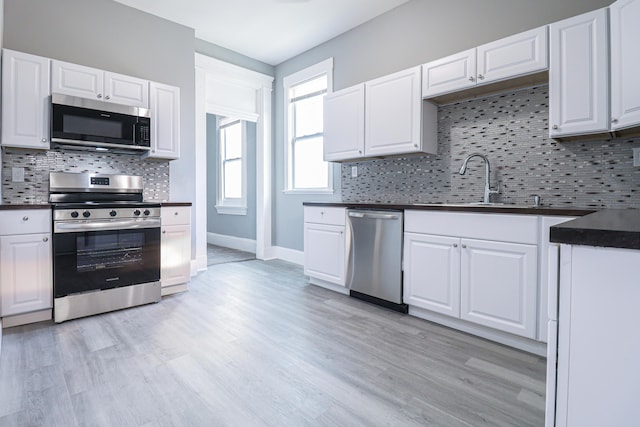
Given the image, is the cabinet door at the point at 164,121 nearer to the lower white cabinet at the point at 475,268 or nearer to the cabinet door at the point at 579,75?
the lower white cabinet at the point at 475,268

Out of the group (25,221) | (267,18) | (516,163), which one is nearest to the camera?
(25,221)

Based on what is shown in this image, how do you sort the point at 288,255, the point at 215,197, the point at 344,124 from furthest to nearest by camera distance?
1. the point at 215,197
2. the point at 288,255
3. the point at 344,124

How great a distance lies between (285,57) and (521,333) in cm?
435

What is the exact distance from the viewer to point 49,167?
2.91 m

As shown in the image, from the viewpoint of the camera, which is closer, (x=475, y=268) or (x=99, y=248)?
(x=475, y=268)

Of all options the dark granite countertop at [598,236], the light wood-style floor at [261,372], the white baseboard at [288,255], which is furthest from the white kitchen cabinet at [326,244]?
the dark granite countertop at [598,236]

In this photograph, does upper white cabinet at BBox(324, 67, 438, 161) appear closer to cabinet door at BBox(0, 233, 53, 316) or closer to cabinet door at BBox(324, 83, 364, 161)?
cabinet door at BBox(324, 83, 364, 161)

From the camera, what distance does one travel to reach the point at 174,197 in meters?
3.70

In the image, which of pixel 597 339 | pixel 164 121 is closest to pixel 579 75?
pixel 597 339

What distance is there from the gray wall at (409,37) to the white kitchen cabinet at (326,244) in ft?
2.57

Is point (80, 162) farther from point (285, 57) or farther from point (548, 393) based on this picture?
point (548, 393)

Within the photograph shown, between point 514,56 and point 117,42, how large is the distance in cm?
366

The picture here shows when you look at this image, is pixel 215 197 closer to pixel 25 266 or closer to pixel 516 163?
pixel 25 266

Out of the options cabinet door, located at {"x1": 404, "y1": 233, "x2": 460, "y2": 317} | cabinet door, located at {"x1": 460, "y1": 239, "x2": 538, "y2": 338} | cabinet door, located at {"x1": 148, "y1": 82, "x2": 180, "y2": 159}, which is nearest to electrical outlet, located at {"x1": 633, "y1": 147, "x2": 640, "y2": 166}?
cabinet door, located at {"x1": 460, "y1": 239, "x2": 538, "y2": 338}
